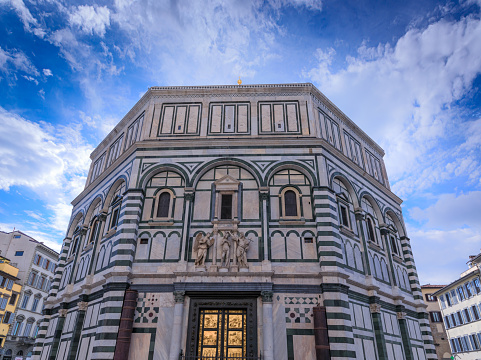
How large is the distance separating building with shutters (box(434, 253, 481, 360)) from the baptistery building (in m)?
18.7

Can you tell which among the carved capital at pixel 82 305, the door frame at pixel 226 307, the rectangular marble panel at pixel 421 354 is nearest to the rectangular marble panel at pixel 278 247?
the door frame at pixel 226 307

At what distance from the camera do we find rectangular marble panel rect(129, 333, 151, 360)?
13273 millimetres

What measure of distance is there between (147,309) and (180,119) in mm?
9450

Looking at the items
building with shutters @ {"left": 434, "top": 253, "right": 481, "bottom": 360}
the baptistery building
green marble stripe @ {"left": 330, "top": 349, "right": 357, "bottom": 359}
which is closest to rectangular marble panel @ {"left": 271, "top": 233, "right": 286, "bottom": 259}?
the baptistery building

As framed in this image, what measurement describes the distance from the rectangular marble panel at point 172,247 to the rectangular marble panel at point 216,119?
5877 millimetres

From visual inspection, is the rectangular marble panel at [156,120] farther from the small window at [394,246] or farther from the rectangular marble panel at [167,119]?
the small window at [394,246]

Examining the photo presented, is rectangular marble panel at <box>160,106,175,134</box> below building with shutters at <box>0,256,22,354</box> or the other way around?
the other way around

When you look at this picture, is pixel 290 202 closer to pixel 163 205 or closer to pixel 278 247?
pixel 278 247

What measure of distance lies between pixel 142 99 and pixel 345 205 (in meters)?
12.3

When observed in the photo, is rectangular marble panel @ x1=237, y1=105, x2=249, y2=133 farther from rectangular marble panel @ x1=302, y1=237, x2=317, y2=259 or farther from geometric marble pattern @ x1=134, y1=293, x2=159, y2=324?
geometric marble pattern @ x1=134, y1=293, x2=159, y2=324

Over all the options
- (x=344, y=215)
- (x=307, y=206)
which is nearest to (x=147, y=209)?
(x=307, y=206)

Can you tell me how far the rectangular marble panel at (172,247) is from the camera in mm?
15000

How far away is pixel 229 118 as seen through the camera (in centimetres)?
Answer: 1852

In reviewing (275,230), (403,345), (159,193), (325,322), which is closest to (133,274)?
(159,193)
